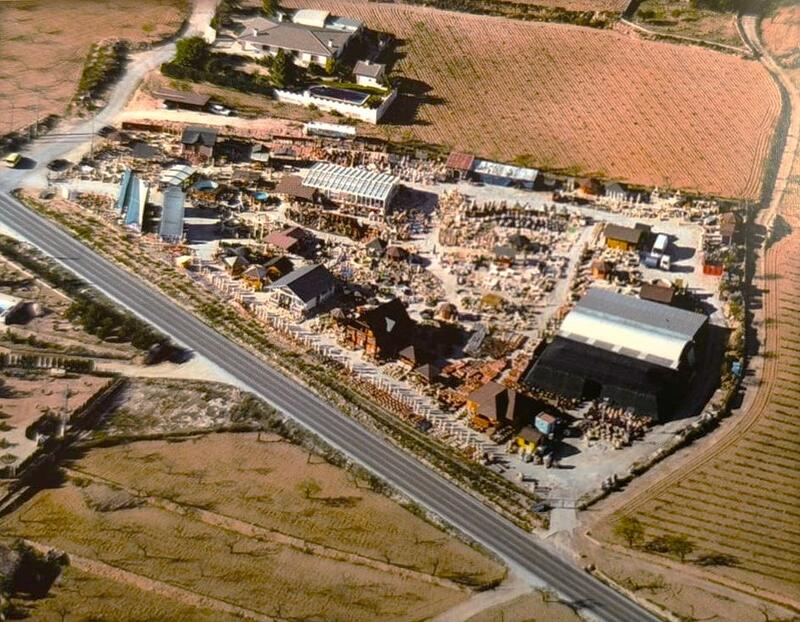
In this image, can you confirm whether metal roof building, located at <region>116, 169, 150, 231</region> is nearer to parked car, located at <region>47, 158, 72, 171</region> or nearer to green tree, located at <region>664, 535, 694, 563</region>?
parked car, located at <region>47, 158, 72, 171</region>

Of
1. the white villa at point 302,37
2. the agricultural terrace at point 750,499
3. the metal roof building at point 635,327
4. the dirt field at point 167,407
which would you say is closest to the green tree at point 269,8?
the white villa at point 302,37

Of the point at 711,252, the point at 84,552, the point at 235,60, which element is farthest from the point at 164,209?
the point at 711,252

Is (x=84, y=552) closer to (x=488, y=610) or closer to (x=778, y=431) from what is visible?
(x=488, y=610)

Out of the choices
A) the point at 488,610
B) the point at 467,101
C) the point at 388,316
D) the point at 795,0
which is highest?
the point at 795,0

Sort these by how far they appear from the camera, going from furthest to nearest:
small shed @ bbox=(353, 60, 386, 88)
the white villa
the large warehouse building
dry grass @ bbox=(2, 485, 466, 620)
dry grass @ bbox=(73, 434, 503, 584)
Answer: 1. the white villa
2. small shed @ bbox=(353, 60, 386, 88)
3. the large warehouse building
4. dry grass @ bbox=(73, 434, 503, 584)
5. dry grass @ bbox=(2, 485, 466, 620)

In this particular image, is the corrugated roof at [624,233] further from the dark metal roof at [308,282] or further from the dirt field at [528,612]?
the dirt field at [528,612]

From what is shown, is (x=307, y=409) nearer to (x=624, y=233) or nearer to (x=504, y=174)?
(x=624, y=233)

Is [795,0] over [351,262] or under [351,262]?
over

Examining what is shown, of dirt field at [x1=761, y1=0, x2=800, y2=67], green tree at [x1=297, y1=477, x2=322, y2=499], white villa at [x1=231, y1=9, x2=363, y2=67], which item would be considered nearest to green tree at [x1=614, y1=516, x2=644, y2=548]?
green tree at [x1=297, y1=477, x2=322, y2=499]
